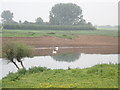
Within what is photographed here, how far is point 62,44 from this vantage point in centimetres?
5572

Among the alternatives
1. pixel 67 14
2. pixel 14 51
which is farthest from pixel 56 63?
pixel 67 14

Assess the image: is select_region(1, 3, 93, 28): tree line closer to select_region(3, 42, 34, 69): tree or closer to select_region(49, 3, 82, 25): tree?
select_region(49, 3, 82, 25): tree

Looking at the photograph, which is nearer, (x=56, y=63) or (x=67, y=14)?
(x=56, y=63)

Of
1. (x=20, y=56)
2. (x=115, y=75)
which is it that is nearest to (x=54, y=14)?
(x=20, y=56)

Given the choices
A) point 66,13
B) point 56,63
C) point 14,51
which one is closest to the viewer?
point 14,51

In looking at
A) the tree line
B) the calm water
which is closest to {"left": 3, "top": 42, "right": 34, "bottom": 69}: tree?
the calm water

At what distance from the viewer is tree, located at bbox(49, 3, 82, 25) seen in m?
120

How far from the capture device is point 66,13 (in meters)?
120

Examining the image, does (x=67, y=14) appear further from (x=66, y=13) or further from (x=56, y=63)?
(x=56, y=63)

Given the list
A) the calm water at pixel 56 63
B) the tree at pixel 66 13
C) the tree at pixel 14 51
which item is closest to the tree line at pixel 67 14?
the tree at pixel 66 13

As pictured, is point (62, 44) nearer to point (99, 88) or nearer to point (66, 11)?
point (99, 88)

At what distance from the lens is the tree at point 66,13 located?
119938mm

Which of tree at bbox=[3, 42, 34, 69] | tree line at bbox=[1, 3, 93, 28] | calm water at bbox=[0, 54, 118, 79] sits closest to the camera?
tree at bbox=[3, 42, 34, 69]

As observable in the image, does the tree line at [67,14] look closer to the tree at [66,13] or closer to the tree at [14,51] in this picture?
the tree at [66,13]
